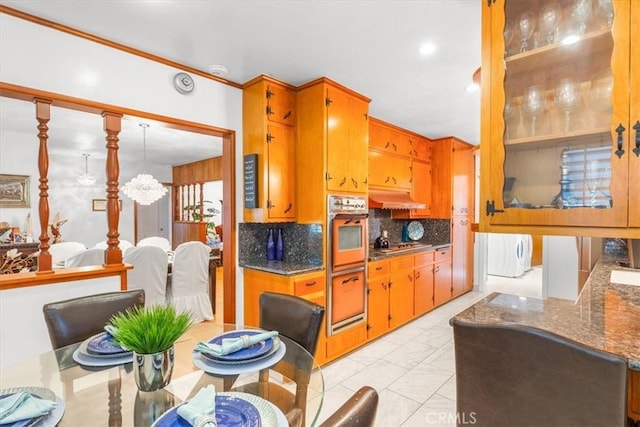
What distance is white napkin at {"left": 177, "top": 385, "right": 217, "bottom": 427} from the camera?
2.78 ft

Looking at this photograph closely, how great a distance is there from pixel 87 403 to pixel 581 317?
5.97 ft

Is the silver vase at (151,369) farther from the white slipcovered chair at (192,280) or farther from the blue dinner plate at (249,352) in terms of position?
the white slipcovered chair at (192,280)

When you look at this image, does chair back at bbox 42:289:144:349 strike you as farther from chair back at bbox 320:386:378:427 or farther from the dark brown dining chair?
chair back at bbox 320:386:378:427

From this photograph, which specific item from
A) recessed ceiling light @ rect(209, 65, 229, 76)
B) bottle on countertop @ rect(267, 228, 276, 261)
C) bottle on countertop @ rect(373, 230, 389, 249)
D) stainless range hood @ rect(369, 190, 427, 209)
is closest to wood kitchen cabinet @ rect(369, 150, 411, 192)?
stainless range hood @ rect(369, 190, 427, 209)

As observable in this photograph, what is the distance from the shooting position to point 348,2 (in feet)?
5.91

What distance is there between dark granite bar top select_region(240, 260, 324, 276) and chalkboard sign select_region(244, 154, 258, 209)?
53 centimetres

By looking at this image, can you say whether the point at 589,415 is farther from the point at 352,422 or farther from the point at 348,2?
the point at 348,2

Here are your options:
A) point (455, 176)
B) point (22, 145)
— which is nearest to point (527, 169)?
point (455, 176)

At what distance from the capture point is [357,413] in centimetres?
71

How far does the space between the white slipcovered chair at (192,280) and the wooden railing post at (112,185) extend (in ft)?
4.92

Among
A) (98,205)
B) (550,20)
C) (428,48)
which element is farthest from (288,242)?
(98,205)

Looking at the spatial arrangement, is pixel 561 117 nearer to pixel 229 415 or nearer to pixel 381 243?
pixel 229 415

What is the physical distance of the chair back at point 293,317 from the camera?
1.69 m

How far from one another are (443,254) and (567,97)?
3740 mm
